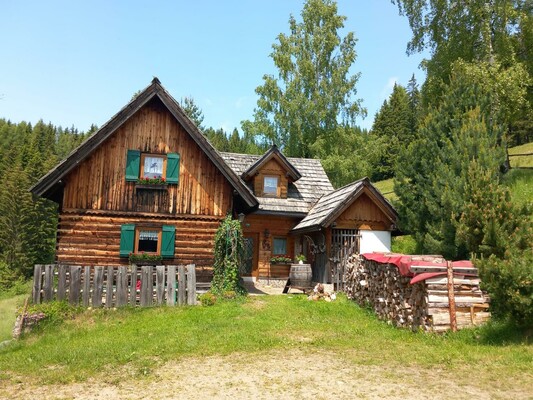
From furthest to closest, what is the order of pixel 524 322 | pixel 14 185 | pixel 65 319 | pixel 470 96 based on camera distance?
pixel 14 185 < pixel 470 96 < pixel 65 319 < pixel 524 322

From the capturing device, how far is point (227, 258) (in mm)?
16547

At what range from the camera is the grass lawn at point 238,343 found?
27.5ft

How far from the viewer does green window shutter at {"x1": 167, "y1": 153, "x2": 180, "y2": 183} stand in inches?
679

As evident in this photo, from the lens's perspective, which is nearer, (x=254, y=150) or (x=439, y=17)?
(x=439, y=17)

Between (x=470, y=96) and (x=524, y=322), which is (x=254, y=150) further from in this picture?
(x=524, y=322)

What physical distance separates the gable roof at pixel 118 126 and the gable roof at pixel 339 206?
13.2 feet

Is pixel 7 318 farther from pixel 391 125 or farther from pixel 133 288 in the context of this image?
pixel 391 125

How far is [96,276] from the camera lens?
1370cm

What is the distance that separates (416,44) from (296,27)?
10.3 m

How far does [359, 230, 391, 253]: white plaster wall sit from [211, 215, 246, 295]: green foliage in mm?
6407

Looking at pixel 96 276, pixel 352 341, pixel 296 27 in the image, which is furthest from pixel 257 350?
pixel 296 27

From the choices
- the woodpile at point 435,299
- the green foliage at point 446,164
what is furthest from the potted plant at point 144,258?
the green foliage at point 446,164

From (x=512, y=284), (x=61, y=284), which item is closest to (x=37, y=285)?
(x=61, y=284)

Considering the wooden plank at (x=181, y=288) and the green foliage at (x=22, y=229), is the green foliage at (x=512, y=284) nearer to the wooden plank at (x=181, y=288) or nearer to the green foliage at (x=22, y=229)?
the wooden plank at (x=181, y=288)
